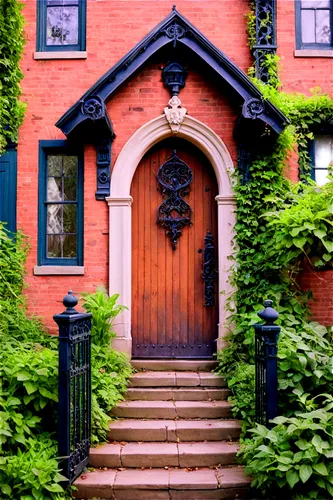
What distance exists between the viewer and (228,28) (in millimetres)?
7457

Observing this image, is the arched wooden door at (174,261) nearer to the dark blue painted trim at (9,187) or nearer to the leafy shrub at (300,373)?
the dark blue painted trim at (9,187)

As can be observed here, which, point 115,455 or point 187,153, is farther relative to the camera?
point 187,153

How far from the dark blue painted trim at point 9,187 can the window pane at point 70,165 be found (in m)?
0.73

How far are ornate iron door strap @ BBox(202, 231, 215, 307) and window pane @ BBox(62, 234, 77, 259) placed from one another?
1.92 meters

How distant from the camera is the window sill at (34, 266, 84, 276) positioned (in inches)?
278

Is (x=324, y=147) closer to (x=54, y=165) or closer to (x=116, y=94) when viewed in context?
(x=116, y=94)

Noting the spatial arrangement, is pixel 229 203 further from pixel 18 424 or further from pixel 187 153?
pixel 18 424

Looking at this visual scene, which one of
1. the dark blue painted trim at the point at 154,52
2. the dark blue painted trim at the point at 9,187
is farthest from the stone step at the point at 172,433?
the dark blue painted trim at the point at 154,52

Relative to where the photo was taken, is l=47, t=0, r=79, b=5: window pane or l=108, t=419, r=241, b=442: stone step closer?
l=108, t=419, r=241, b=442: stone step

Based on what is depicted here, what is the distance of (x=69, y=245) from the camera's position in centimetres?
734

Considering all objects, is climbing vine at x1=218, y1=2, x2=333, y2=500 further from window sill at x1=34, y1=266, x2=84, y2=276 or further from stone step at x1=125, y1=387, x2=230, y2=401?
window sill at x1=34, y1=266, x2=84, y2=276

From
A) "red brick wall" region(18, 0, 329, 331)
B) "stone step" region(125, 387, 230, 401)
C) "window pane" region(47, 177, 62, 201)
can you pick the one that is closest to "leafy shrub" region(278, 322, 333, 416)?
"stone step" region(125, 387, 230, 401)

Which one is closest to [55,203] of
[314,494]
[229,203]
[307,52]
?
[229,203]

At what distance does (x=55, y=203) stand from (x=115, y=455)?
3.76 m
